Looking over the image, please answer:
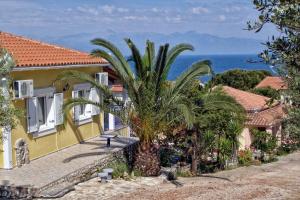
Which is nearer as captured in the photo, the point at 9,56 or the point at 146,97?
the point at 9,56

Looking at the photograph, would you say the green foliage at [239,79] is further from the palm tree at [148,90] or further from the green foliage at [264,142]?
the palm tree at [148,90]

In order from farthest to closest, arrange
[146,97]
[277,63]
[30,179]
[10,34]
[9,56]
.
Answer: [10,34] → [146,97] → [30,179] → [9,56] → [277,63]

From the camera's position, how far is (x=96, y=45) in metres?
17.0

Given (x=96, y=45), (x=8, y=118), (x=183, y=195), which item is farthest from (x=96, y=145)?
(x=8, y=118)

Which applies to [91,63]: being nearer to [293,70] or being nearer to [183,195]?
[183,195]

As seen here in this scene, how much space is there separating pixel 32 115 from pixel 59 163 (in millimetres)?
1797

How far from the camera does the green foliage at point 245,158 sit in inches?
992

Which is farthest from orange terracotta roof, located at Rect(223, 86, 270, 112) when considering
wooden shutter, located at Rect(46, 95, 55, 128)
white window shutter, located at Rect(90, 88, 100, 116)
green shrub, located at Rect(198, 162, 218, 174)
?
wooden shutter, located at Rect(46, 95, 55, 128)

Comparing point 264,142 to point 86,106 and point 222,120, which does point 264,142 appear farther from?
point 86,106

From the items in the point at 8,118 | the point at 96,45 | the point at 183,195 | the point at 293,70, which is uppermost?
the point at 96,45

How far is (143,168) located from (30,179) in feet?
14.5

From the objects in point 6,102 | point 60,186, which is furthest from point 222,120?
point 6,102

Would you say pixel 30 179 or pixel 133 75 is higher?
pixel 133 75

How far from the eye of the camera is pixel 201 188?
1600cm
